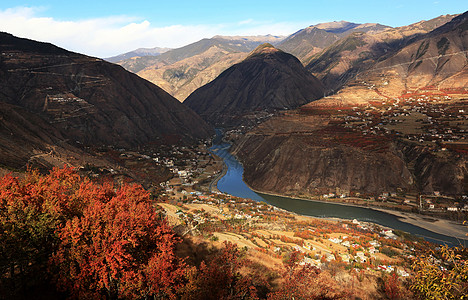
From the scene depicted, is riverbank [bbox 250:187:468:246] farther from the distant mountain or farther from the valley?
the distant mountain

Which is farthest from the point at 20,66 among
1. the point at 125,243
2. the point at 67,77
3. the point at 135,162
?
the point at 125,243

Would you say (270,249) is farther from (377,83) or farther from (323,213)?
(377,83)

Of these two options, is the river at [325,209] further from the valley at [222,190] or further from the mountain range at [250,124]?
the mountain range at [250,124]

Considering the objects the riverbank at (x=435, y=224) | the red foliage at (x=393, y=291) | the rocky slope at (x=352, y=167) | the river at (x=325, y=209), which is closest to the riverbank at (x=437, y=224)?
the riverbank at (x=435, y=224)

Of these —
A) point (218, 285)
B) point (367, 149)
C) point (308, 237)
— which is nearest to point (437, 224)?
point (367, 149)

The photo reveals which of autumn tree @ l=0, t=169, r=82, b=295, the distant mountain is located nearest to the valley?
autumn tree @ l=0, t=169, r=82, b=295
